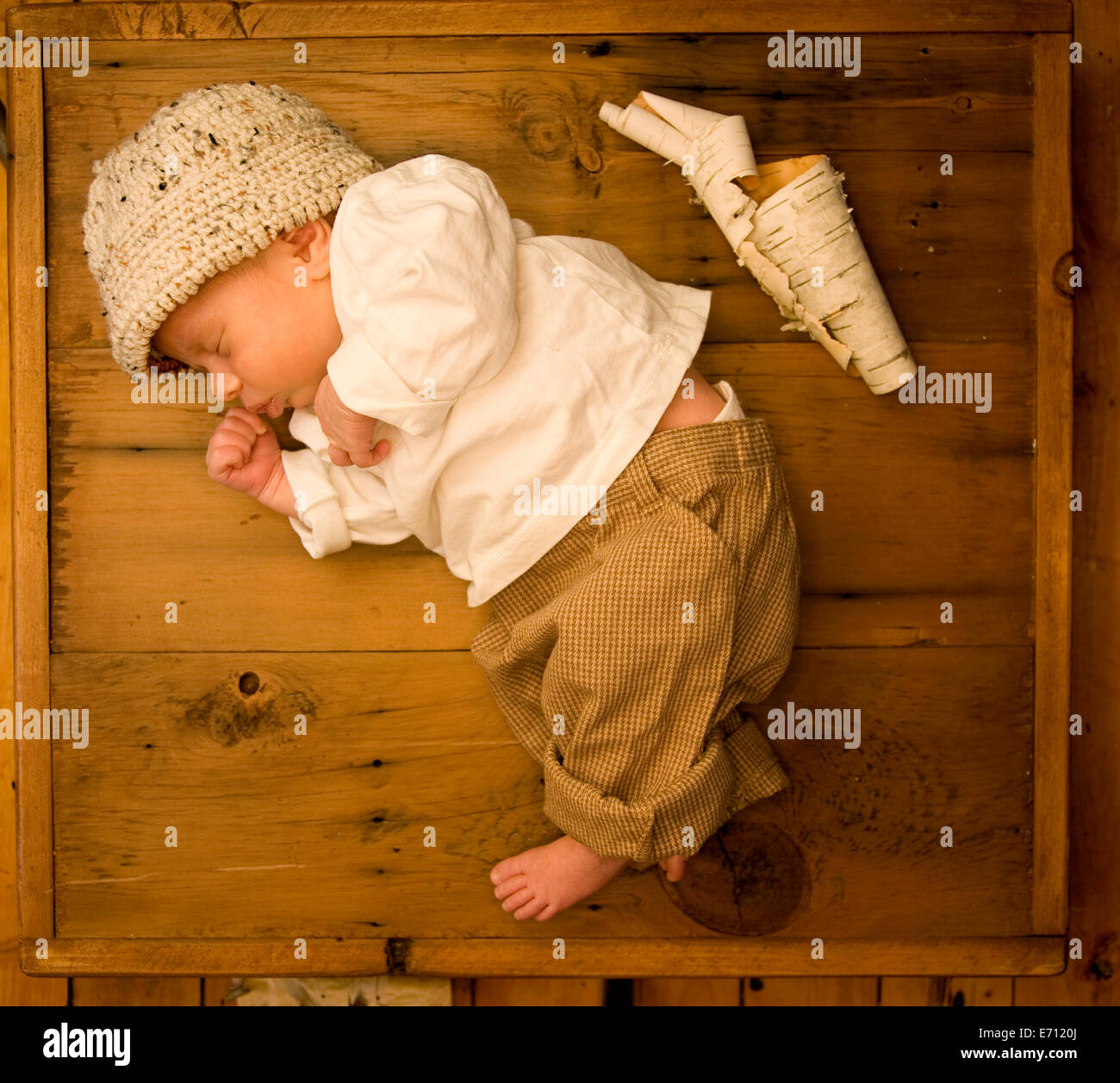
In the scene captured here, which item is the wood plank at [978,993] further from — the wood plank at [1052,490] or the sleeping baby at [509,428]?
the sleeping baby at [509,428]

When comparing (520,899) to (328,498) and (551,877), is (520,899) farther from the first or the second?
(328,498)

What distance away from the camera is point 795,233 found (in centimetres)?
107

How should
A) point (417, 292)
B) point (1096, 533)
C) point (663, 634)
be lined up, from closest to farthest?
point (417, 292)
point (663, 634)
point (1096, 533)

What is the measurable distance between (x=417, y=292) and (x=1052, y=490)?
2.73ft

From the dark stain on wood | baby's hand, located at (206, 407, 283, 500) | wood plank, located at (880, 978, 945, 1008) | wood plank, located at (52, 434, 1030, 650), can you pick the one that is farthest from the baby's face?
wood plank, located at (880, 978, 945, 1008)

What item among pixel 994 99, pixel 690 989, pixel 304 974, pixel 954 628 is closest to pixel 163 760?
pixel 304 974

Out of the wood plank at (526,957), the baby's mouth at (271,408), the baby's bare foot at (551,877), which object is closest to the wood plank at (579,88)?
the baby's mouth at (271,408)

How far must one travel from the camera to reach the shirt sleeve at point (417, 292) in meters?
0.86

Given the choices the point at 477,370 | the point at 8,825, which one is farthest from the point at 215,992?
the point at 477,370

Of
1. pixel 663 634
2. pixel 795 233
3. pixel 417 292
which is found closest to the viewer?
pixel 417 292

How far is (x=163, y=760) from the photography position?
114 cm

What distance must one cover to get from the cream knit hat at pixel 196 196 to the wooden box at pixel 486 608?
23 cm

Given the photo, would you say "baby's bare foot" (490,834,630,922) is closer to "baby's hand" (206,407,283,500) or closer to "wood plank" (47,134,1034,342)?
"baby's hand" (206,407,283,500)
